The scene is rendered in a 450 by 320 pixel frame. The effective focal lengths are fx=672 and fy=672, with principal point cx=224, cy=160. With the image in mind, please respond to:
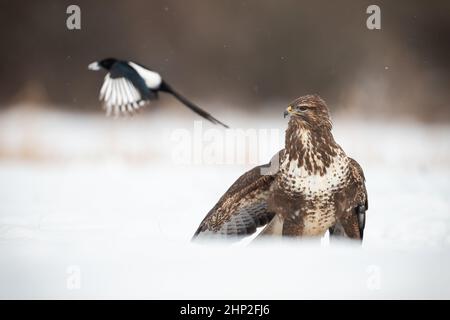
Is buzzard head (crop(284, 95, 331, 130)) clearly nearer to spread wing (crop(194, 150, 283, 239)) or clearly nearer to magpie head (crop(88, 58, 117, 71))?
spread wing (crop(194, 150, 283, 239))

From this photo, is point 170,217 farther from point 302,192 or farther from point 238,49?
point 238,49

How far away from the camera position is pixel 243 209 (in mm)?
2475

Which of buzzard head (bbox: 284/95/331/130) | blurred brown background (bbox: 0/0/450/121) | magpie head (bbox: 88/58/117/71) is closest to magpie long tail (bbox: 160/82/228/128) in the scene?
blurred brown background (bbox: 0/0/450/121)

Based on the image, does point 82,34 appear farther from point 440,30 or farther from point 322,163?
point 440,30

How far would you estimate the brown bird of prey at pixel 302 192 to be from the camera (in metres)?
2.32

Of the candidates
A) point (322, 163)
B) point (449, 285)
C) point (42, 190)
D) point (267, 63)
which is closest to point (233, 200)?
point (322, 163)

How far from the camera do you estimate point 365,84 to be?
2623 mm

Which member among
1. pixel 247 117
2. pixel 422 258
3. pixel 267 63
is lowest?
pixel 422 258

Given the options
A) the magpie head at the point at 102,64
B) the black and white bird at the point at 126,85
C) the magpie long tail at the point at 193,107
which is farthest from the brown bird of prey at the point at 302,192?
the magpie head at the point at 102,64

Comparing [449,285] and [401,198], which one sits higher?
[401,198]

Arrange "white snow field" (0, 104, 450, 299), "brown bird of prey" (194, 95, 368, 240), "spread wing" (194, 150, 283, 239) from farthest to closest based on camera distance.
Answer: "white snow field" (0, 104, 450, 299) → "spread wing" (194, 150, 283, 239) → "brown bird of prey" (194, 95, 368, 240)

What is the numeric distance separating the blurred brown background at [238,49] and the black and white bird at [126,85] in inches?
1.2

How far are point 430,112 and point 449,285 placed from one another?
0.68m

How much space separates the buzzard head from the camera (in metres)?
2.36
